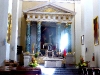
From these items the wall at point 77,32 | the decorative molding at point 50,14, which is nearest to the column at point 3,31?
the decorative molding at point 50,14

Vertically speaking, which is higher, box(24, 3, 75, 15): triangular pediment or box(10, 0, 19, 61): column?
box(24, 3, 75, 15): triangular pediment

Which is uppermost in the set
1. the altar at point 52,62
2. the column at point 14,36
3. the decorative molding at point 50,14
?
the decorative molding at point 50,14

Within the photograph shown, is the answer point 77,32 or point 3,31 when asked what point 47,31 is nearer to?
point 77,32

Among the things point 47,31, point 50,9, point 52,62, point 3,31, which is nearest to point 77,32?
point 47,31

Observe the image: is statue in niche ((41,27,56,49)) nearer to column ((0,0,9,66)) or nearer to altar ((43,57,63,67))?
altar ((43,57,63,67))

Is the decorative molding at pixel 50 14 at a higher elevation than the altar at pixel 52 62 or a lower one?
higher

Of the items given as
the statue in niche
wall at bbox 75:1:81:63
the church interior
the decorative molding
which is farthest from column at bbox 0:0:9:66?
wall at bbox 75:1:81:63

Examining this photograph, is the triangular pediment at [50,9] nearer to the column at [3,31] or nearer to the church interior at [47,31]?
the church interior at [47,31]

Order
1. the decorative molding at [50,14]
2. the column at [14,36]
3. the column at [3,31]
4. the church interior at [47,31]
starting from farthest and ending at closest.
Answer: the decorative molding at [50,14]
the church interior at [47,31]
the column at [14,36]
the column at [3,31]

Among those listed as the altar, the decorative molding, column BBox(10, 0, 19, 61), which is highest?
the decorative molding

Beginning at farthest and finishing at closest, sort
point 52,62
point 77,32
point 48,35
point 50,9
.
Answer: point 48,35 → point 77,32 → point 50,9 → point 52,62

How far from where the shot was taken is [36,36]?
1897cm

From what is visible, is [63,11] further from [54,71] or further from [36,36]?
[54,71]

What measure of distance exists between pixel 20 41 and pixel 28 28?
5.36 feet
